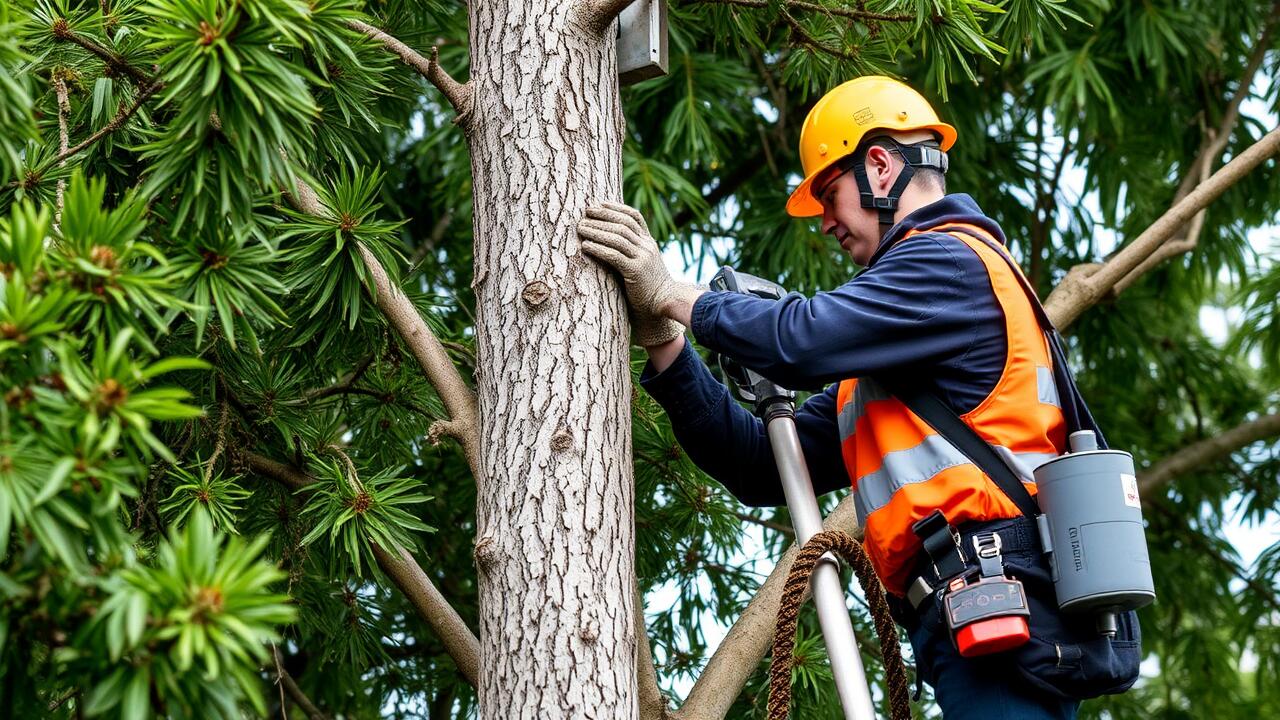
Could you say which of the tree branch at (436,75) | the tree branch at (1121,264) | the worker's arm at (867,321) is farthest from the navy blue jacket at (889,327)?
the tree branch at (1121,264)

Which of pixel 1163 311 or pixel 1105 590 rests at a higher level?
pixel 1163 311

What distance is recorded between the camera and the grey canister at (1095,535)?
2.46 metres

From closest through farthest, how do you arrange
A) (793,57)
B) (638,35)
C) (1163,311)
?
1. (638,35)
2. (793,57)
3. (1163,311)

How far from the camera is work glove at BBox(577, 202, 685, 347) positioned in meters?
2.54

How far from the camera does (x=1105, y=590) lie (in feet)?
8.02

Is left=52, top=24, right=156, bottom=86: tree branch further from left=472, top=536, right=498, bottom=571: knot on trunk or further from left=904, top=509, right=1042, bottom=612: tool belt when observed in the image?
left=904, top=509, right=1042, bottom=612: tool belt

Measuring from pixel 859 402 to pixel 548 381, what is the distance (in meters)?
0.73

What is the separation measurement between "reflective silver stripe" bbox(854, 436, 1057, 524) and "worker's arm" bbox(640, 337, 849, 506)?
0.43 metres

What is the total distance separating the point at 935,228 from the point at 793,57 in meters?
0.64

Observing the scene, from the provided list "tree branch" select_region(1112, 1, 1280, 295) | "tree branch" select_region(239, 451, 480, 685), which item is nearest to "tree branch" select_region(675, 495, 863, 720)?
"tree branch" select_region(239, 451, 480, 685)

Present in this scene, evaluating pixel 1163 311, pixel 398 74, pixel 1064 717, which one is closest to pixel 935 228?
pixel 1064 717

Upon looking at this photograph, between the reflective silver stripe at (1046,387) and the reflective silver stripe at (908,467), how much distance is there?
22cm

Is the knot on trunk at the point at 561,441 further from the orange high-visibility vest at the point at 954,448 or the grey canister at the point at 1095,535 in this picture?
the grey canister at the point at 1095,535

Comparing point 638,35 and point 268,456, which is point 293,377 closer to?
point 268,456
